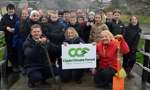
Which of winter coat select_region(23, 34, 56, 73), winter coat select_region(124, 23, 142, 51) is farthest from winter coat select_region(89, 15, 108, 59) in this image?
winter coat select_region(23, 34, 56, 73)

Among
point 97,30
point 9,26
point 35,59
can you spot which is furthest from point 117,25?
point 9,26

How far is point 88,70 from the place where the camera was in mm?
5863

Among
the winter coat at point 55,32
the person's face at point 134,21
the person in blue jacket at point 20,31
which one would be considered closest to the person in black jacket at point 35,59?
the winter coat at point 55,32

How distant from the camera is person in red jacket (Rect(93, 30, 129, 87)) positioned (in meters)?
4.39

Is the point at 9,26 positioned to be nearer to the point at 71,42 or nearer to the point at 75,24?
the point at 75,24

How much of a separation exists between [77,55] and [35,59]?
1.04 metres

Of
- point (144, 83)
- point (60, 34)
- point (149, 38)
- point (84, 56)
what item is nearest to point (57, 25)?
point (60, 34)

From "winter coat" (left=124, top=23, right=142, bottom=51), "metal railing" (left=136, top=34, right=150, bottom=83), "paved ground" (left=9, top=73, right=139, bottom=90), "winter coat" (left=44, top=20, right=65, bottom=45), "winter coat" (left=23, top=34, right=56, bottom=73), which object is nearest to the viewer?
"winter coat" (left=23, top=34, right=56, bottom=73)

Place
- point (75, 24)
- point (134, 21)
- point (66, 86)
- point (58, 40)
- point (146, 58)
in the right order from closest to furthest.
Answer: point (66, 86) → point (146, 58) → point (134, 21) → point (58, 40) → point (75, 24)

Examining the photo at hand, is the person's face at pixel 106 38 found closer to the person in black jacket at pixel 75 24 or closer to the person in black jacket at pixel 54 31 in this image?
the person in black jacket at pixel 75 24

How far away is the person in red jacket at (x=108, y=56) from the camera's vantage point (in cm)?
439

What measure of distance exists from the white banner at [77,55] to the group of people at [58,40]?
19 cm

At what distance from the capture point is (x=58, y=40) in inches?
214

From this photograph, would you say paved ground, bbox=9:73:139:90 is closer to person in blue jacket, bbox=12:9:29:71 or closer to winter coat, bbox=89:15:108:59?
person in blue jacket, bbox=12:9:29:71
